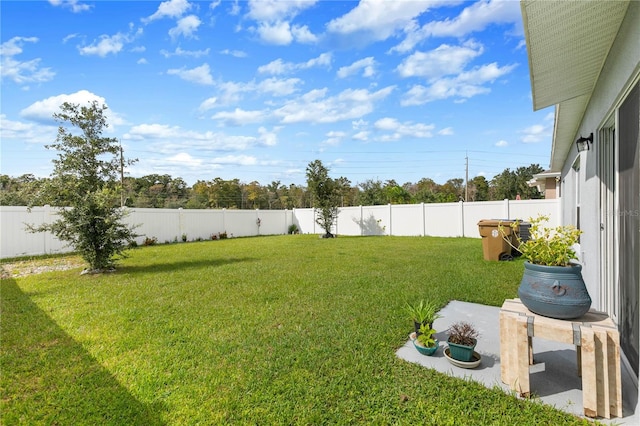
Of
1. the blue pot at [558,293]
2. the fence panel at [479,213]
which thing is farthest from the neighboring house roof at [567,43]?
the fence panel at [479,213]

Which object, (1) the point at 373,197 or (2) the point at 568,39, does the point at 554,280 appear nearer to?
(2) the point at 568,39

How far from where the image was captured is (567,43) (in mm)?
2605

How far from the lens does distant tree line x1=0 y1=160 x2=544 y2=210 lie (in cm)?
2794

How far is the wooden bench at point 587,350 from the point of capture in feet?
6.53

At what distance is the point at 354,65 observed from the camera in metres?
11.9

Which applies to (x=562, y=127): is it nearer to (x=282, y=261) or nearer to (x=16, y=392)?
(x=282, y=261)

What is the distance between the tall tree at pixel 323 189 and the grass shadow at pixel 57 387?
1336 cm

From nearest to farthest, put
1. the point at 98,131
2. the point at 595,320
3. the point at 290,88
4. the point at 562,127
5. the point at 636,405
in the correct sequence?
the point at 636,405 < the point at 595,320 < the point at 562,127 < the point at 98,131 < the point at 290,88

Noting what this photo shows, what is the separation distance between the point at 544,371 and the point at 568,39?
289cm

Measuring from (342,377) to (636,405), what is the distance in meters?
2.04

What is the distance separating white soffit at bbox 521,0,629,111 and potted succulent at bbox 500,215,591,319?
157 cm

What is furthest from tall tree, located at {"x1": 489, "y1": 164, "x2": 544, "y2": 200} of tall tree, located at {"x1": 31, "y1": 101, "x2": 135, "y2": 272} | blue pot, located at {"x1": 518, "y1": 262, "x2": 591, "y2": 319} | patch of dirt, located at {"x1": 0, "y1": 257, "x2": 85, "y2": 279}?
patch of dirt, located at {"x1": 0, "y1": 257, "x2": 85, "y2": 279}

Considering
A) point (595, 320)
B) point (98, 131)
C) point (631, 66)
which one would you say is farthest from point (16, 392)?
point (98, 131)

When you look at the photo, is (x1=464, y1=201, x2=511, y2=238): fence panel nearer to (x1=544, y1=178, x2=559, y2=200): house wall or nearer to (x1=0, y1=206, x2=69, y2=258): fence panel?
(x1=544, y1=178, x2=559, y2=200): house wall
